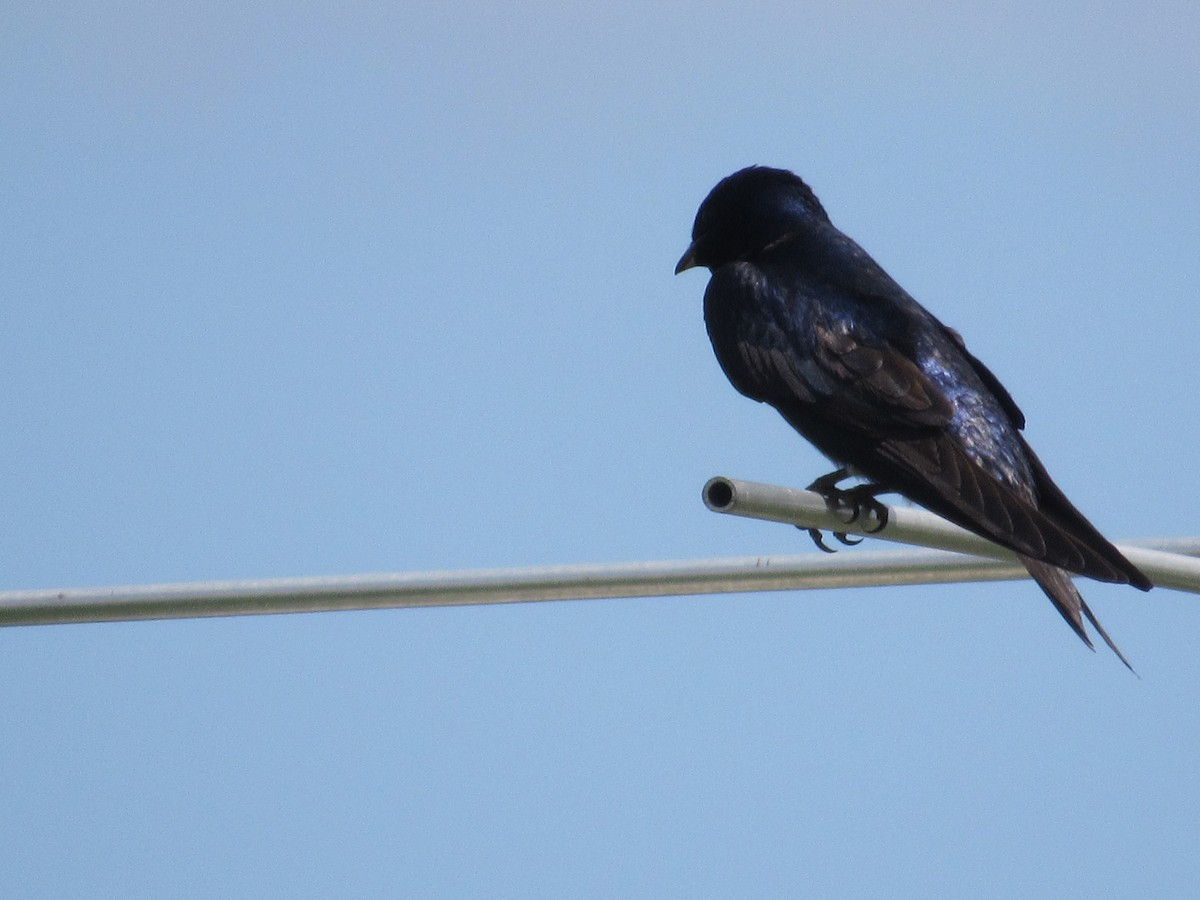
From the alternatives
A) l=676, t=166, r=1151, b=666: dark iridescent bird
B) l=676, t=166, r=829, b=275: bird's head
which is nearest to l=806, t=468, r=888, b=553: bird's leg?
l=676, t=166, r=1151, b=666: dark iridescent bird

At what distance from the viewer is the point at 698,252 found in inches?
207

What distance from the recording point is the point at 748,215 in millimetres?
5117

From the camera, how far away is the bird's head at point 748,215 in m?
5.06

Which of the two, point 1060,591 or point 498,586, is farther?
point 1060,591

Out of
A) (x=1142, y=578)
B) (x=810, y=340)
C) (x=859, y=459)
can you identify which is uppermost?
(x=810, y=340)

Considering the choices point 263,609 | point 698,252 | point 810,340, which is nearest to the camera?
point 263,609

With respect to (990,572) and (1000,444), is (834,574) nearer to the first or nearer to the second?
(990,572)

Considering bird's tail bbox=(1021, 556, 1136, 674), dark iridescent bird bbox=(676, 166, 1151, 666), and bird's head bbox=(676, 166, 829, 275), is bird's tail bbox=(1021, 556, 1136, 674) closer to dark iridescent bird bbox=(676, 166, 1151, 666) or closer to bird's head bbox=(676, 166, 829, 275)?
dark iridescent bird bbox=(676, 166, 1151, 666)

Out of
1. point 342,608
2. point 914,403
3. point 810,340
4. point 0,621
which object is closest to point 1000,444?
Result: point 914,403

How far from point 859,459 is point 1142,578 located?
1.04 meters

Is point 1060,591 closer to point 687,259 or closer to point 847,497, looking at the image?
point 847,497

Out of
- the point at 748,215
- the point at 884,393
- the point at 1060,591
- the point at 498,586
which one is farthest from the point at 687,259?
the point at 498,586

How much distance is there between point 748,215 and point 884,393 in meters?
1.38

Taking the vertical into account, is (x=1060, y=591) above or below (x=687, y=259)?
below
